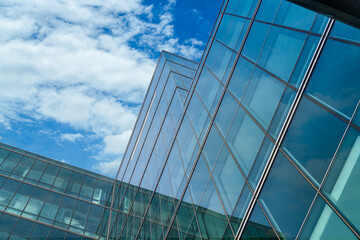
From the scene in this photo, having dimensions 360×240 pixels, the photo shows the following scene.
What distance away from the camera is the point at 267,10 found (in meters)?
11.3

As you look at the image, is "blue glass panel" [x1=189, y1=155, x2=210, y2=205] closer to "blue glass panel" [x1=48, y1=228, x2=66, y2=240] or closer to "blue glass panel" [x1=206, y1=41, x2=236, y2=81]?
"blue glass panel" [x1=206, y1=41, x2=236, y2=81]

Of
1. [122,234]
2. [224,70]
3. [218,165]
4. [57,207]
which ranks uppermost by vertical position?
[224,70]

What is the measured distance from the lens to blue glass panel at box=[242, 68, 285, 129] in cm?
846

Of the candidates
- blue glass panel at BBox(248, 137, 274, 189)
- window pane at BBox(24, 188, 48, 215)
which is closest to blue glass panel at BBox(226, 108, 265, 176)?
blue glass panel at BBox(248, 137, 274, 189)

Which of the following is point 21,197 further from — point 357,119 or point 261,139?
point 357,119

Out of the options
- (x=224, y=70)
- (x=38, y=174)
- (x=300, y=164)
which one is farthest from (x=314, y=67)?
(x=38, y=174)

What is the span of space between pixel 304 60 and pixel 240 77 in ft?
13.3

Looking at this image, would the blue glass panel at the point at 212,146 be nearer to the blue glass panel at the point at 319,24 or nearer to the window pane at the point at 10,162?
the blue glass panel at the point at 319,24

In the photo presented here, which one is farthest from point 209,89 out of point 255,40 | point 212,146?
point 255,40

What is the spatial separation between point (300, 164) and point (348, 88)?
181 centimetres

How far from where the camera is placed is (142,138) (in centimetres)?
2859

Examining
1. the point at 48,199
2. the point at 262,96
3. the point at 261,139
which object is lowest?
the point at 48,199

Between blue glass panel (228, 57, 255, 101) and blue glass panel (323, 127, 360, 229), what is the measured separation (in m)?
5.62

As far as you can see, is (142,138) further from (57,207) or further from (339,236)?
(339,236)
